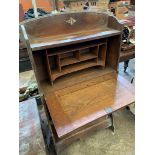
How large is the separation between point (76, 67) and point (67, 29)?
286mm

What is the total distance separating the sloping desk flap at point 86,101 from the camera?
0.83m

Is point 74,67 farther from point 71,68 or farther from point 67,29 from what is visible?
point 67,29

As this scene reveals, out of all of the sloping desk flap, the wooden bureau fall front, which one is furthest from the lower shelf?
the sloping desk flap

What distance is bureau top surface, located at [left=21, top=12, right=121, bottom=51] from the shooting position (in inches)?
36.2

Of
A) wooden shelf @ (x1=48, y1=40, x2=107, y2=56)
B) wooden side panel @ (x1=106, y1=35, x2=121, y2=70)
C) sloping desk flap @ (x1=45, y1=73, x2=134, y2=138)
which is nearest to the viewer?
sloping desk flap @ (x1=45, y1=73, x2=134, y2=138)

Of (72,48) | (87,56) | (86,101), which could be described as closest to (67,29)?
(72,48)

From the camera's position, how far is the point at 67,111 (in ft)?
2.94

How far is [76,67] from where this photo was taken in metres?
1.13

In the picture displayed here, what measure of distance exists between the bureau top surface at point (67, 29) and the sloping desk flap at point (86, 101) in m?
0.35

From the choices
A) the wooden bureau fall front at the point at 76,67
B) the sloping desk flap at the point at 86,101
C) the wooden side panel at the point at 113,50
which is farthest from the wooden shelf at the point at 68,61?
the wooden side panel at the point at 113,50

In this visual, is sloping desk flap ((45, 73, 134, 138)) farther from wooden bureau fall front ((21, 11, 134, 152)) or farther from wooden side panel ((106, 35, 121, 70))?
wooden side panel ((106, 35, 121, 70))
